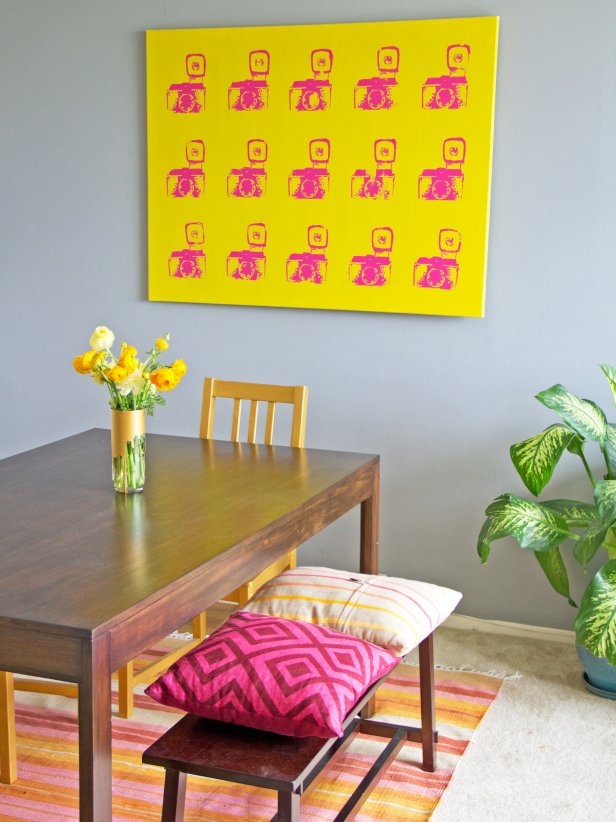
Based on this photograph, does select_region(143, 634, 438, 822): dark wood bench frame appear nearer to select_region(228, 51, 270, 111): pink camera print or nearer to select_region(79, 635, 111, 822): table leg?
select_region(79, 635, 111, 822): table leg

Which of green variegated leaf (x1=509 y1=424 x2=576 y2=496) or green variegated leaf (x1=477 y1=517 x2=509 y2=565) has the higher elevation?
green variegated leaf (x1=509 y1=424 x2=576 y2=496)

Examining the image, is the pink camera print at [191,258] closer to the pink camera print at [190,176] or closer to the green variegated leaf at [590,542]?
the pink camera print at [190,176]

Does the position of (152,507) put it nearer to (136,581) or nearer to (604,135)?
(136,581)

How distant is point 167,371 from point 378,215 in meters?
1.37

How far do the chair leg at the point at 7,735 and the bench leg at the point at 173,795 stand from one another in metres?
0.67

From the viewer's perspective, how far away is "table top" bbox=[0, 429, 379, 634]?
1776 mm

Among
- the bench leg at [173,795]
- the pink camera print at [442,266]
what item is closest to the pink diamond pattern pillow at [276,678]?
the bench leg at [173,795]

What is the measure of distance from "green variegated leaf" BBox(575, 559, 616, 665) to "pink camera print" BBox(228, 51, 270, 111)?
6.36 feet

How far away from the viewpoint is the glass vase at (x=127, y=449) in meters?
2.42

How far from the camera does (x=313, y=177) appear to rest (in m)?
3.54

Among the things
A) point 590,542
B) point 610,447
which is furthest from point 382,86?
point 590,542

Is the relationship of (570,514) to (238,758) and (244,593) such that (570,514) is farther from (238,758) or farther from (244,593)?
(238,758)

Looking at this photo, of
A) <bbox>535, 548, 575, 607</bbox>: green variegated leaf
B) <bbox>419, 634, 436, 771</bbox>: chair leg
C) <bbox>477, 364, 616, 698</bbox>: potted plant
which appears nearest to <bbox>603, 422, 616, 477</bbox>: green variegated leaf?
<bbox>477, 364, 616, 698</bbox>: potted plant

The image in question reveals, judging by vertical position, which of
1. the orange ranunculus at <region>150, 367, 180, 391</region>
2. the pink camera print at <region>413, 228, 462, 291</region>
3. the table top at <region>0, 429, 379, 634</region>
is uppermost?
the pink camera print at <region>413, 228, 462, 291</region>
